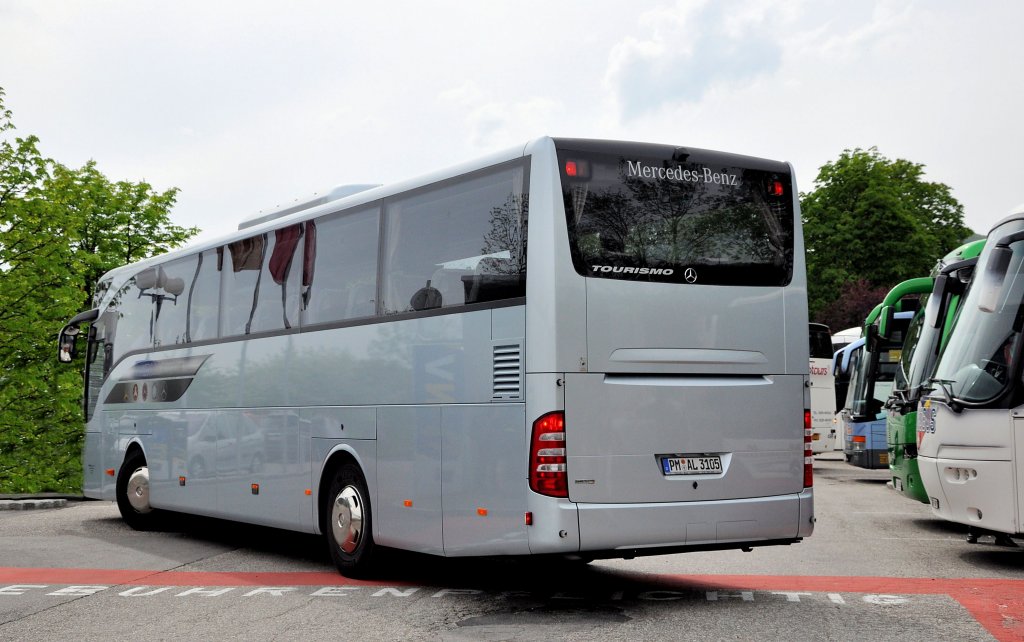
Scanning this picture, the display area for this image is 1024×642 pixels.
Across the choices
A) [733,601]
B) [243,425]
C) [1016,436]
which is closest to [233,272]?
[243,425]

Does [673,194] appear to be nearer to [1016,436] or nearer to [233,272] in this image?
[1016,436]

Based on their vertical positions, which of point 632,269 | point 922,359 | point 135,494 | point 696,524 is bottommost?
point 135,494

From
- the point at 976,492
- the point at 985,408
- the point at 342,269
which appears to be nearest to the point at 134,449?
the point at 342,269

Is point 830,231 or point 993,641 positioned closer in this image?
point 993,641

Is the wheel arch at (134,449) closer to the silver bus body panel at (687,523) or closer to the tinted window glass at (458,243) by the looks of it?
the tinted window glass at (458,243)

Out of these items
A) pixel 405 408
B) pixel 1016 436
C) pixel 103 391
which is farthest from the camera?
pixel 103 391

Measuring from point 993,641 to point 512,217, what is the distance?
426 centimetres

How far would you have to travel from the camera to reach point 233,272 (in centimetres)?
1414

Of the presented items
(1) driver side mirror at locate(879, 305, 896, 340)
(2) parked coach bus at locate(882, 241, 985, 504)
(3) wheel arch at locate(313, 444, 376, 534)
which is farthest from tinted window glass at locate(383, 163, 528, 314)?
(1) driver side mirror at locate(879, 305, 896, 340)

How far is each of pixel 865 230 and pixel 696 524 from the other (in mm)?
51929

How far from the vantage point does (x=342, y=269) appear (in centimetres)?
1173

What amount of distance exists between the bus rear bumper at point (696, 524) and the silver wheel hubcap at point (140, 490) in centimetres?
902

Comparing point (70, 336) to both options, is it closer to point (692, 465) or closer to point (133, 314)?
point (133, 314)

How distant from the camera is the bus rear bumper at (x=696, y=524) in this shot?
29.2 feet
